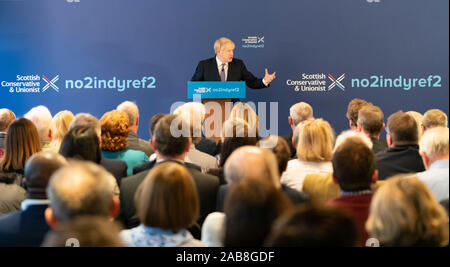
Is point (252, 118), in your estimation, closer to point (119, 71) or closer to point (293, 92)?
point (293, 92)

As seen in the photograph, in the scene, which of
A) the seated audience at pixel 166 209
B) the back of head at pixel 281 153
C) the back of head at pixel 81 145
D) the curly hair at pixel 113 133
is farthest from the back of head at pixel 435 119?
the seated audience at pixel 166 209

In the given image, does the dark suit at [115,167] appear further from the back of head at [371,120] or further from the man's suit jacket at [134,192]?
the back of head at [371,120]

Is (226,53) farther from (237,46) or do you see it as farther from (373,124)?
(373,124)

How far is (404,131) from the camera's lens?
11.9 feet

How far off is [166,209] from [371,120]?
266 centimetres

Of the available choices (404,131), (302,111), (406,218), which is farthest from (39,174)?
(302,111)

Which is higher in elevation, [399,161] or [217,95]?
[217,95]

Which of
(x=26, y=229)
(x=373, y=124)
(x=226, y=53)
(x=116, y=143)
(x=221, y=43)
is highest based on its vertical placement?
(x=221, y=43)

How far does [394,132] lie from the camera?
3652 millimetres

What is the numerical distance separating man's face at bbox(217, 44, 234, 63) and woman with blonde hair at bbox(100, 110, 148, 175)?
3775mm

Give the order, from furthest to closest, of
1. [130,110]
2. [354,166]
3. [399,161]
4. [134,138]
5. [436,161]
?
[130,110], [134,138], [399,161], [436,161], [354,166]

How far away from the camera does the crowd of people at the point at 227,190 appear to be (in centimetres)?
177

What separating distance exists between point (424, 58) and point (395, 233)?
718cm
